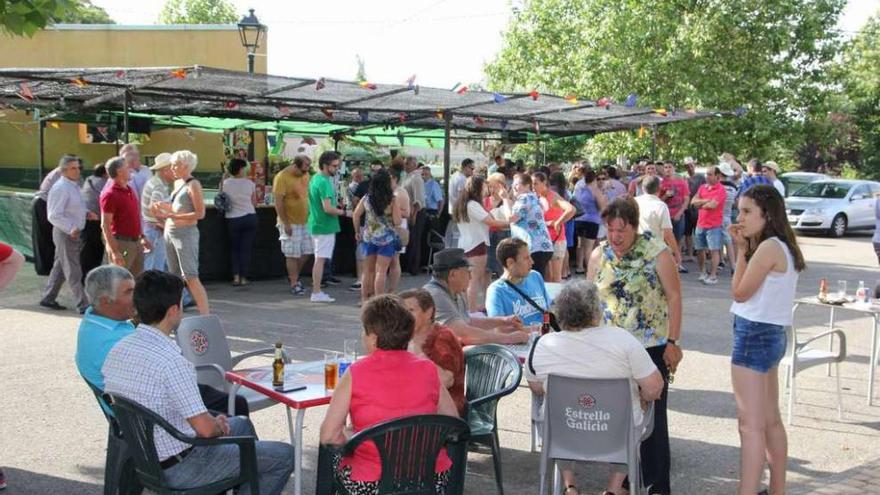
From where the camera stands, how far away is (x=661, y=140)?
87.1 feet

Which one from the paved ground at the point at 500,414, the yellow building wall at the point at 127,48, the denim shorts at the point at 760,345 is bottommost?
the paved ground at the point at 500,414

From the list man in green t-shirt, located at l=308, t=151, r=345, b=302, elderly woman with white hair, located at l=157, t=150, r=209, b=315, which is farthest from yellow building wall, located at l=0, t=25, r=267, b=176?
elderly woman with white hair, located at l=157, t=150, r=209, b=315

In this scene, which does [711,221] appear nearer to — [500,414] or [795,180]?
[500,414]

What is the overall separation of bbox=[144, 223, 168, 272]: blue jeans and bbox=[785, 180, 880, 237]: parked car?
17.4 metres

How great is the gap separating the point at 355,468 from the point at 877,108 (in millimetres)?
38407

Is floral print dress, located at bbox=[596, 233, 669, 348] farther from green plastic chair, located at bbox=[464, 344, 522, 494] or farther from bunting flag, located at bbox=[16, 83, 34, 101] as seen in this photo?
bunting flag, located at bbox=[16, 83, 34, 101]

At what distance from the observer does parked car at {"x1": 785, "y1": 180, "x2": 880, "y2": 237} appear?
23.7 meters

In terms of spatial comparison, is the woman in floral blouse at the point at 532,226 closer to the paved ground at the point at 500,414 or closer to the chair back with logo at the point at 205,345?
the paved ground at the point at 500,414

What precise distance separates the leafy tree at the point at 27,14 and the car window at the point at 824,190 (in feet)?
76.0

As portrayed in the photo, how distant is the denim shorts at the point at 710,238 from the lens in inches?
559

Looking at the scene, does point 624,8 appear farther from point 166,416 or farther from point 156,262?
point 166,416

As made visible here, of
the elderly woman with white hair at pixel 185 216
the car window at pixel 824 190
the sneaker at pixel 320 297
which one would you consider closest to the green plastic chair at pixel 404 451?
the elderly woman with white hair at pixel 185 216

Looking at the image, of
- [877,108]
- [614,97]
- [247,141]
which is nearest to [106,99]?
[247,141]

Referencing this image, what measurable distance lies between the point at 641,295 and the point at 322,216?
23.7 feet
